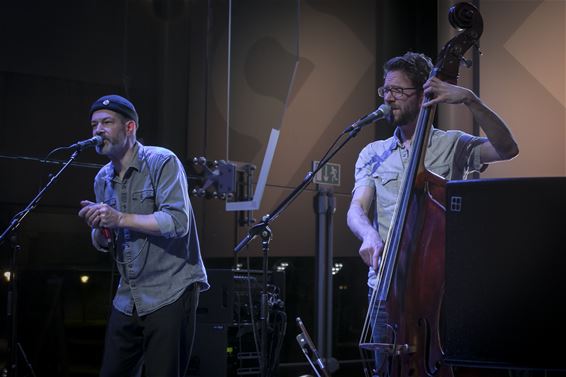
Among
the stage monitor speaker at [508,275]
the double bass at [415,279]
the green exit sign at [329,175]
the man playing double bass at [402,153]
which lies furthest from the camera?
the green exit sign at [329,175]

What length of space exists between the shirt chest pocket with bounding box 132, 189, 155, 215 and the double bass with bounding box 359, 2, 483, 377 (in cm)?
Answer: 124

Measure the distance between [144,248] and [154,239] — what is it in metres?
0.06

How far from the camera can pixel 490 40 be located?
5215 millimetres

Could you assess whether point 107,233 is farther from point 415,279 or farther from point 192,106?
point 192,106

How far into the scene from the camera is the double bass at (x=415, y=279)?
2084 mm

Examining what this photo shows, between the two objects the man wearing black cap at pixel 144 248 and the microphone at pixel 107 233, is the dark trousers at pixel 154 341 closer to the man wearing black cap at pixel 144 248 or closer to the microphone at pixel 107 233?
the man wearing black cap at pixel 144 248

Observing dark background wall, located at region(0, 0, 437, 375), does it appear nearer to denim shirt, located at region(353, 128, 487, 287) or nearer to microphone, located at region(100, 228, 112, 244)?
microphone, located at region(100, 228, 112, 244)

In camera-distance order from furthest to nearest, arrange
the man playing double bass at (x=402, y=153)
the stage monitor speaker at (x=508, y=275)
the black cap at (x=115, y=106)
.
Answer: the black cap at (x=115, y=106) → the man playing double bass at (x=402, y=153) → the stage monitor speaker at (x=508, y=275)

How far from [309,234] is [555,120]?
2310 millimetres

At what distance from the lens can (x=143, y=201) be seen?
123 inches

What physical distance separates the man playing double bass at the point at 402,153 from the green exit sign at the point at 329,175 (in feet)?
9.13

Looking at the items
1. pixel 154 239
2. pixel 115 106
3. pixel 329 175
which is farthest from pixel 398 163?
pixel 329 175

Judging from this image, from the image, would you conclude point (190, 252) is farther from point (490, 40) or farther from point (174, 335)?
point (490, 40)

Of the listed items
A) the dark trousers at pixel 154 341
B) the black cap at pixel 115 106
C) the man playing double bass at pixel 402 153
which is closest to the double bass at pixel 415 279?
the man playing double bass at pixel 402 153
